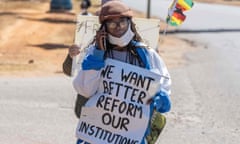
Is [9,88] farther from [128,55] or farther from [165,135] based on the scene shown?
[128,55]

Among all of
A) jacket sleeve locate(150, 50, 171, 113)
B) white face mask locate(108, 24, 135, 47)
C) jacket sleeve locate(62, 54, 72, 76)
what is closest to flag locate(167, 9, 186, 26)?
jacket sleeve locate(62, 54, 72, 76)

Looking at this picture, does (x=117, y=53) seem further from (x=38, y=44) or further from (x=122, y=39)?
(x=38, y=44)

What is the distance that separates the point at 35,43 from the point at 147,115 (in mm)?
16533

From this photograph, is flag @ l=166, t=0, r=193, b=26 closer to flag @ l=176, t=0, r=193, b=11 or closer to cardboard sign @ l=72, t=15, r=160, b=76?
flag @ l=176, t=0, r=193, b=11

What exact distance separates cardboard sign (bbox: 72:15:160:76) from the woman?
0.99 meters

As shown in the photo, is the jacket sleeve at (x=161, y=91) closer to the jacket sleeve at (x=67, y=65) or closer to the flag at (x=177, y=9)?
the jacket sleeve at (x=67, y=65)

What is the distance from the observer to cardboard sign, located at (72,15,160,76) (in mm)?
5254

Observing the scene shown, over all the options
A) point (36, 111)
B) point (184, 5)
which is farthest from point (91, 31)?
point (36, 111)

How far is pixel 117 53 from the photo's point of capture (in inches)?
162

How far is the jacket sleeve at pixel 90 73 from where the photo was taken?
4034 millimetres

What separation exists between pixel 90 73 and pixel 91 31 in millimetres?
1447

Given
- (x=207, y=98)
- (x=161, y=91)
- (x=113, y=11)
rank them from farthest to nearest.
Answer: (x=207, y=98)
(x=161, y=91)
(x=113, y=11)

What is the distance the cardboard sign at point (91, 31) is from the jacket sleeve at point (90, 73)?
0.98 meters

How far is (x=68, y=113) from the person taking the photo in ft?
29.6
